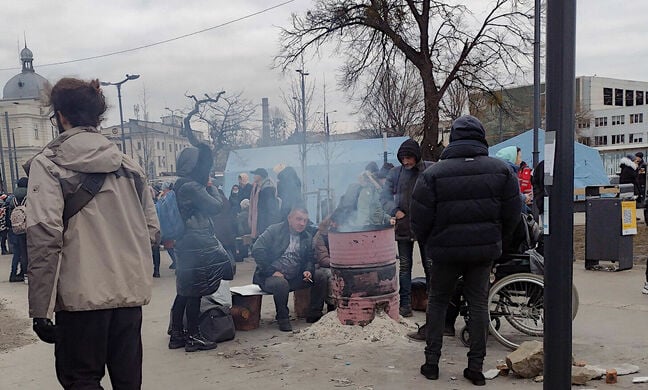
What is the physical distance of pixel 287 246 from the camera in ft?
20.6

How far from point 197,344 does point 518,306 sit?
2.87 meters

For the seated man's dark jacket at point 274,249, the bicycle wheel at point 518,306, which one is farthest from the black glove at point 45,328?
the bicycle wheel at point 518,306

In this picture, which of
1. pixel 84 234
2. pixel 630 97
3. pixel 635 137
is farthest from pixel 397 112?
pixel 630 97

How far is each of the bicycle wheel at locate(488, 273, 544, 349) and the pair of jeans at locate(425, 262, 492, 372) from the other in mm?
849

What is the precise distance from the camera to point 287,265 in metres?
6.23

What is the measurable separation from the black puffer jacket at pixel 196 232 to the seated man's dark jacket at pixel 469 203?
2097mm

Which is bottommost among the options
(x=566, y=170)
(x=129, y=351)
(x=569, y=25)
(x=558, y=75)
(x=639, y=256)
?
(x=639, y=256)

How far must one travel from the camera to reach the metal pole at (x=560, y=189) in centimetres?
274

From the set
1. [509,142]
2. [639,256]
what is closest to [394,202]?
[639,256]

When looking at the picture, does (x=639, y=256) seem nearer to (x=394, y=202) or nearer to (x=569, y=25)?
(x=394, y=202)

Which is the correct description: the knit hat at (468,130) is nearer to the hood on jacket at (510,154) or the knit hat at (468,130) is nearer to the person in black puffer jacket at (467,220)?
the person in black puffer jacket at (467,220)

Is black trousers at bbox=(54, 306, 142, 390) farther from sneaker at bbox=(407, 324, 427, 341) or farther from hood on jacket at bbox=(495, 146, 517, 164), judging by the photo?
hood on jacket at bbox=(495, 146, 517, 164)

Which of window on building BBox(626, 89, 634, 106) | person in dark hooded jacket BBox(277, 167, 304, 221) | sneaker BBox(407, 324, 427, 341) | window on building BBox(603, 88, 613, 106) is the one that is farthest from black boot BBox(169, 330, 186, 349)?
window on building BBox(626, 89, 634, 106)

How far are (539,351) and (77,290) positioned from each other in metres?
3.18
